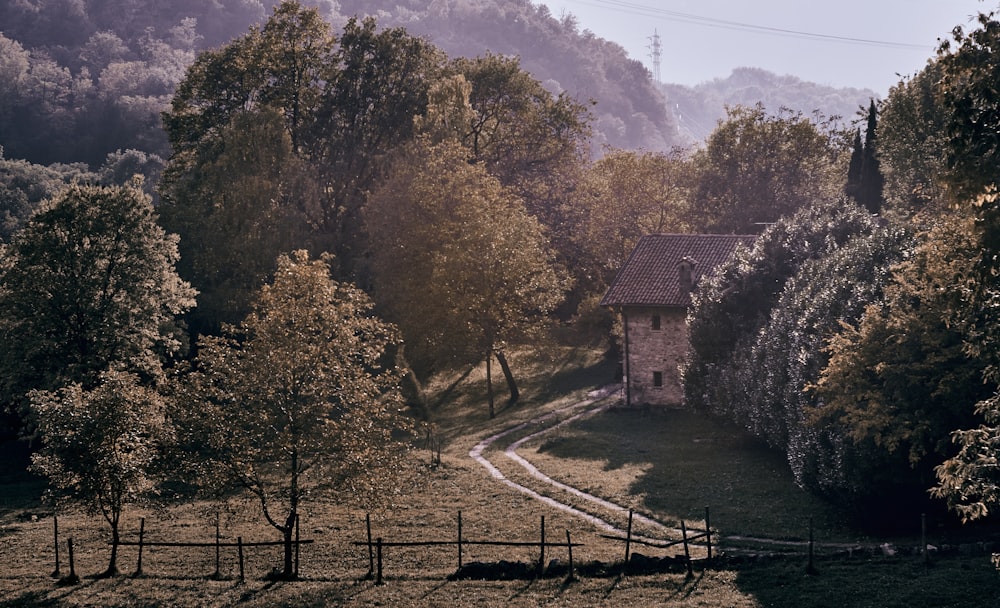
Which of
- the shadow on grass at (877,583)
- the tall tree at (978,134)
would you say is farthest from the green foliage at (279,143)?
the tall tree at (978,134)

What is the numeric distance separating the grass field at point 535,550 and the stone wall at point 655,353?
5847 mm

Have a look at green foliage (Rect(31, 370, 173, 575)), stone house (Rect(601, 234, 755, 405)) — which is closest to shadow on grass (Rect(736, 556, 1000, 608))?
green foliage (Rect(31, 370, 173, 575))

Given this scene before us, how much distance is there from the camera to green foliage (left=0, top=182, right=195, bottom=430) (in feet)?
159

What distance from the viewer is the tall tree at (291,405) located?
31.1 metres

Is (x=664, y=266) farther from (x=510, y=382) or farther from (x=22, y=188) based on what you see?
(x=22, y=188)

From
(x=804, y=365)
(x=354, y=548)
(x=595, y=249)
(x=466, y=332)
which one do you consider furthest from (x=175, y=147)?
(x=804, y=365)

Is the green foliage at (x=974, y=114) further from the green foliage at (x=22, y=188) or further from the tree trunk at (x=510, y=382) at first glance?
the green foliage at (x=22, y=188)

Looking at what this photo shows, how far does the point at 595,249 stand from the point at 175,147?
35623mm

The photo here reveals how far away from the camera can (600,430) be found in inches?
2154

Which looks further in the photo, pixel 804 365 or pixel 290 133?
pixel 290 133

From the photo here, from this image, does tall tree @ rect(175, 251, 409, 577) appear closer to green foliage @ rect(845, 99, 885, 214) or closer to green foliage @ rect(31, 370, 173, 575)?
green foliage @ rect(31, 370, 173, 575)

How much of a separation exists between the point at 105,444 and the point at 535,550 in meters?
15.4

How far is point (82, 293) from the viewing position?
163 ft

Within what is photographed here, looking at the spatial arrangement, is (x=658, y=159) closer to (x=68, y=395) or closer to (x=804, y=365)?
(x=804, y=365)
